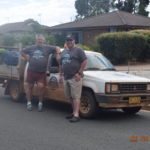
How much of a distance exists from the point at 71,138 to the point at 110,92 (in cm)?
196

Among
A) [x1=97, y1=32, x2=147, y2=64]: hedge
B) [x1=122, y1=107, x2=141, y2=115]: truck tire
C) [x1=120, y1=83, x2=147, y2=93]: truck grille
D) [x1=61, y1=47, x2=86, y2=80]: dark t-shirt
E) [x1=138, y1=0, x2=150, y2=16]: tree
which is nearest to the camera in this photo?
[x1=120, y1=83, x2=147, y2=93]: truck grille

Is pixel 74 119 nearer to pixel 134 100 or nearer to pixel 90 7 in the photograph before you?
pixel 134 100

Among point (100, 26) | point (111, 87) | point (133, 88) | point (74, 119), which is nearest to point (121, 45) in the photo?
point (100, 26)

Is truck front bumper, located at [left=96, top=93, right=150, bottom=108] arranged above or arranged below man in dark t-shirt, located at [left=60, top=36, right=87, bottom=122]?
below

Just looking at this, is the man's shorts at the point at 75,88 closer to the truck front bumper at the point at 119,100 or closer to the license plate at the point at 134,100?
the truck front bumper at the point at 119,100

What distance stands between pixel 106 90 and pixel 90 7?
68137 millimetres

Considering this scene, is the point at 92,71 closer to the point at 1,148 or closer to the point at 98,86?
the point at 98,86

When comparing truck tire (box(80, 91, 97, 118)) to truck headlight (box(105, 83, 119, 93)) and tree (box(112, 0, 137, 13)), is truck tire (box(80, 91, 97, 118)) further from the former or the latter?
tree (box(112, 0, 137, 13))

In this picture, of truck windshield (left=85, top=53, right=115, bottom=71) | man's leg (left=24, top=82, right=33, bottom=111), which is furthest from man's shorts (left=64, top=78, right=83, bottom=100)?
man's leg (left=24, top=82, right=33, bottom=111)

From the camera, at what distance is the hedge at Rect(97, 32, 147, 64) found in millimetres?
27859

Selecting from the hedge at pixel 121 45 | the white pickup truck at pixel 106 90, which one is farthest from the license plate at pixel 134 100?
the hedge at pixel 121 45

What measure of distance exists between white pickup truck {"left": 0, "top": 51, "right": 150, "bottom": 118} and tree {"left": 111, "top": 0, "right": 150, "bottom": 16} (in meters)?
48.6

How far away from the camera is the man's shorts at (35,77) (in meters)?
10.9

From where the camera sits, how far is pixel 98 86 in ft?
31.7
